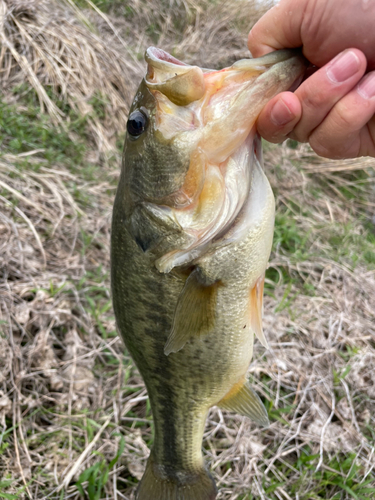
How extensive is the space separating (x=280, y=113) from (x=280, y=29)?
1.31ft

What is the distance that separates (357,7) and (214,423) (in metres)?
2.24

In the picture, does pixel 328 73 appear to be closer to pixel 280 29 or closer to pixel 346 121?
pixel 346 121

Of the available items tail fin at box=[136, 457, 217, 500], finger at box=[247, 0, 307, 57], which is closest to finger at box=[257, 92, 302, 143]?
finger at box=[247, 0, 307, 57]

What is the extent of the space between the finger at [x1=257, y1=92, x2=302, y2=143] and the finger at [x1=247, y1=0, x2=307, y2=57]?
0.28 metres

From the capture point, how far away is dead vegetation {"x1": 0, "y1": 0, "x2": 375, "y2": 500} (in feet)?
7.74

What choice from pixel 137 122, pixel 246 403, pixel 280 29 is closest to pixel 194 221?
pixel 137 122

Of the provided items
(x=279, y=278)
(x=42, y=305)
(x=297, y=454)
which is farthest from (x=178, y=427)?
(x=279, y=278)

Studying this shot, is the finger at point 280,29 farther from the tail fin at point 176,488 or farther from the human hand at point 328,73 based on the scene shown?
the tail fin at point 176,488

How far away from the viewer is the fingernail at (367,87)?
132 centimetres

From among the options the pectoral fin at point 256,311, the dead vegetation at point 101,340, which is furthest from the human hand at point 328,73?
the dead vegetation at point 101,340

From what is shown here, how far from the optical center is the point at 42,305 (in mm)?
2699

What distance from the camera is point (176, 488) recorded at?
1837 mm

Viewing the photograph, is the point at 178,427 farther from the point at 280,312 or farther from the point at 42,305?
the point at 280,312

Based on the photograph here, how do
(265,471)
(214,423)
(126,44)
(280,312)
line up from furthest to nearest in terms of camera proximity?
(126,44) → (280,312) → (214,423) → (265,471)
